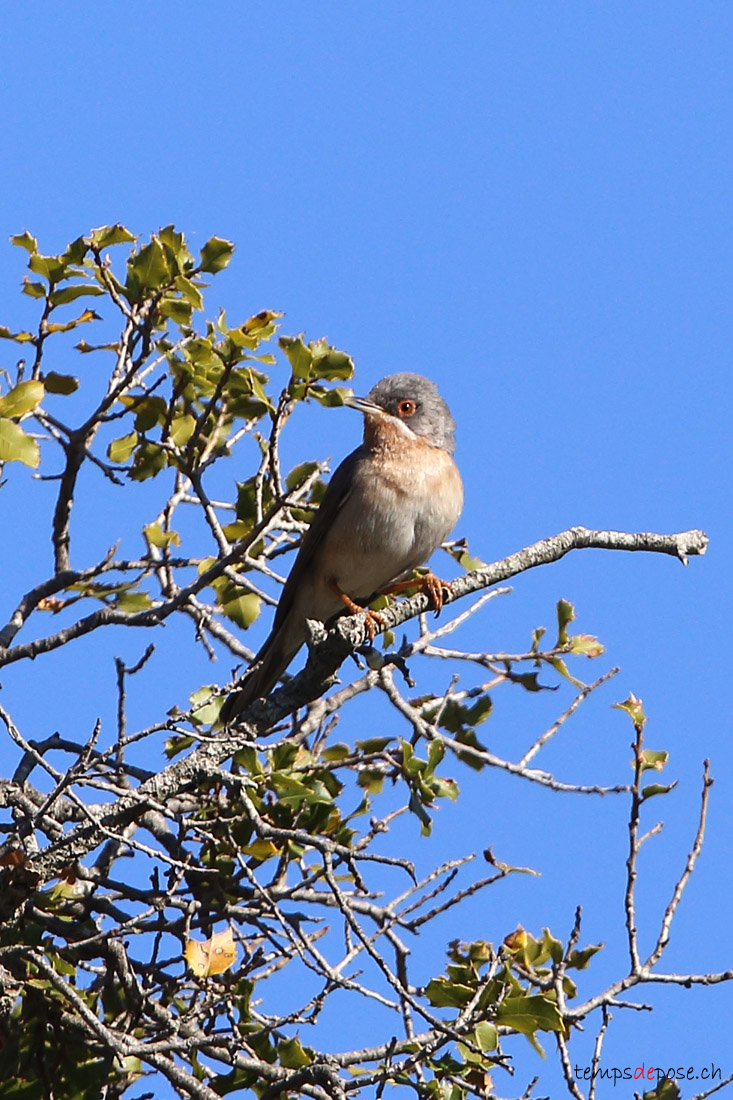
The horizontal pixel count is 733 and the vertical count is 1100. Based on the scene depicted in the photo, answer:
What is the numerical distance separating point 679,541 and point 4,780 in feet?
8.43

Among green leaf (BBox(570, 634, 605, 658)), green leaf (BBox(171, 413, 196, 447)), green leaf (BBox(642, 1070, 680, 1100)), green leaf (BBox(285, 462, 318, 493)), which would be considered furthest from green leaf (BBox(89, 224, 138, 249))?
green leaf (BBox(642, 1070, 680, 1100))

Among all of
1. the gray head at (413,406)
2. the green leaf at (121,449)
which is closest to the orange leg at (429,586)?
the gray head at (413,406)

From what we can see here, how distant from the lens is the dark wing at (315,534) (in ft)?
20.3

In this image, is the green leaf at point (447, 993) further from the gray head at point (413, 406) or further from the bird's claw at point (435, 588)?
the gray head at point (413, 406)

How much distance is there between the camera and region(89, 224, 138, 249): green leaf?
5016 millimetres

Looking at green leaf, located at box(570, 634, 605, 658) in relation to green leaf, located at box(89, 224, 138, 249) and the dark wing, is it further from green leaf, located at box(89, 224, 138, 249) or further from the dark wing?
green leaf, located at box(89, 224, 138, 249)

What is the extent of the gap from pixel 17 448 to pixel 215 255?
1.23 meters

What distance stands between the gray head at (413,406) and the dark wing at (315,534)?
47 cm

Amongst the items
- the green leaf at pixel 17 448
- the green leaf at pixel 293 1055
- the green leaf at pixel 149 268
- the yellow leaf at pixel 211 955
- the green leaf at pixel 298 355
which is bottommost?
the green leaf at pixel 293 1055

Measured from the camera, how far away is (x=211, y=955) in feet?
14.2

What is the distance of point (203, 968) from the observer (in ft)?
14.1

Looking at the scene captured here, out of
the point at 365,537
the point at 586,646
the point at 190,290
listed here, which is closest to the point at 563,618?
the point at 586,646

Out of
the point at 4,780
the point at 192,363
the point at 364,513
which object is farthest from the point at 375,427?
the point at 4,780

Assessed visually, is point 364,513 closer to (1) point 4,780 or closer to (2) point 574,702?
(2) point 574,702
